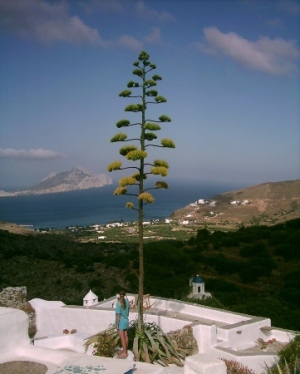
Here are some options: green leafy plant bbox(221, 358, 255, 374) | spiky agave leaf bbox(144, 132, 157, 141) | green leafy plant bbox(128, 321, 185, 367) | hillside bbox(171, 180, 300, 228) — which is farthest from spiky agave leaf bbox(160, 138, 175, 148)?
hillside bbox(171, 180, 300, 228)

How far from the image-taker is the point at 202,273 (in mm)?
25406

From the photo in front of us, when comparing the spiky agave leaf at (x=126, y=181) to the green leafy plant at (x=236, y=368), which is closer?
the green leafy plant at (x=236, y=368)

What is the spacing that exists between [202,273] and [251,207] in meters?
77.1

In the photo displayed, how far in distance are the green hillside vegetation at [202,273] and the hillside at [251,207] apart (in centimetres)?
4878

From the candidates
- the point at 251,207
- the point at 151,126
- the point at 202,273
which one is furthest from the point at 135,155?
the point at 251,207

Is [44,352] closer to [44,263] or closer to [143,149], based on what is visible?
[143,149]

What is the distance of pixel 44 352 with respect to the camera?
237 inches

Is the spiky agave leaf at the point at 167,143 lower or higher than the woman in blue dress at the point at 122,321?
higher

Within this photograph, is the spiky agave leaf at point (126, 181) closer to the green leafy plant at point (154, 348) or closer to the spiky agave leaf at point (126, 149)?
the spiky agave leaf at point (126, 149)

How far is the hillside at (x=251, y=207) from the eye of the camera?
8656 centimetres

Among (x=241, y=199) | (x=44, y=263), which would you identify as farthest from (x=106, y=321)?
(x=241, y=199)

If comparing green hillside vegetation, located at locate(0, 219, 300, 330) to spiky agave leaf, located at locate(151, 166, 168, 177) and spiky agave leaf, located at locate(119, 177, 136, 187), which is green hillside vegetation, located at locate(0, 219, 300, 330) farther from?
spiky agave leaf, located at locate(119, 177, 136, 187)

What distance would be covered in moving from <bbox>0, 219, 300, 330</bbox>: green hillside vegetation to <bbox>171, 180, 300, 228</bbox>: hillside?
4878 centimetres

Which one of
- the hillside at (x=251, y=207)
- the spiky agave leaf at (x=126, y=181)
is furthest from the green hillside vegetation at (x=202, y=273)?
the hillside at (x=251, y=207)
